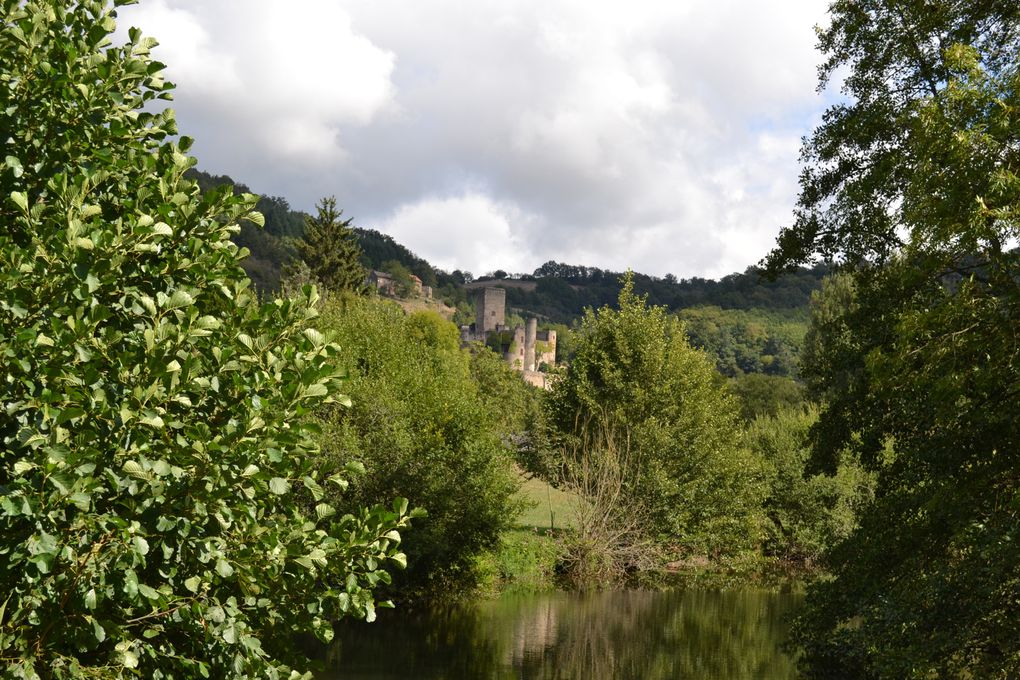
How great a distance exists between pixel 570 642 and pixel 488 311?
118160mm

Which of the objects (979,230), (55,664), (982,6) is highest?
(982,6)

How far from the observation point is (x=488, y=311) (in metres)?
143

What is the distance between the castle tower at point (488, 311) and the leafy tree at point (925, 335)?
124 meters

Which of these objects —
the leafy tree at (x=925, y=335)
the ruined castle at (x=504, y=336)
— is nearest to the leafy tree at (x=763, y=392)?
the ruined castle at (x=504, y=336)

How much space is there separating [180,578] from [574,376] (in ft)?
106

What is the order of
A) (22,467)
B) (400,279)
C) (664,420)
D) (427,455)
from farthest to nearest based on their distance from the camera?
(400,279) → (664,420) → (427,455) → (22,467)

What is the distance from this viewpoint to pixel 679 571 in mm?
37438

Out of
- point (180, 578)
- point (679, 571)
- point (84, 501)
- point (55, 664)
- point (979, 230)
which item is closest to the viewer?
point (84, 501)

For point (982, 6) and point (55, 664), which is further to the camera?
point (982, 6)

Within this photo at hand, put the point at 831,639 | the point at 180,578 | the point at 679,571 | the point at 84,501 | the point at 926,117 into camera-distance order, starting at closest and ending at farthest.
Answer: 1. the point at 84,501
2. the point at 180,578
3. the point at 926,117
4. the point at 831,639
5. the point at 679,571

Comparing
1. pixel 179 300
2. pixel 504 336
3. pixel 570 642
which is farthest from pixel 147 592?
pixel 504 336

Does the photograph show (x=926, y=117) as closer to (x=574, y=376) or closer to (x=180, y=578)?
(x=180, y=578)

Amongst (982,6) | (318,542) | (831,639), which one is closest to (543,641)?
(831,639)

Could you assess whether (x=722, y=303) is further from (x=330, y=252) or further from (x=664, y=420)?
(x=664, y=420)
